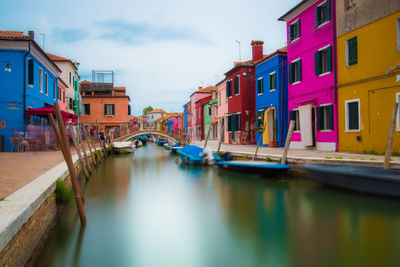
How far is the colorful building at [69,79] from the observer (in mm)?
28016

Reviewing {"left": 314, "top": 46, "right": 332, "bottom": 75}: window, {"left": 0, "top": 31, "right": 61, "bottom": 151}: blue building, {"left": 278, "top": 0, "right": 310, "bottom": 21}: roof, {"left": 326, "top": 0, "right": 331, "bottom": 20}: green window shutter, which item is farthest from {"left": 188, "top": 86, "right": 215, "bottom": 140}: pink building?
{"left": 326, "top": 0, "right": 331, "bottom": 20}: green window shutter

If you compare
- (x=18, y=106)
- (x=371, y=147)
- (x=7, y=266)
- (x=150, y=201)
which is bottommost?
(x=150, y=201)

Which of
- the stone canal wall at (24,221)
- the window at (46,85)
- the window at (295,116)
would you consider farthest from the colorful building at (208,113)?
the stone canal wall at (24,221)

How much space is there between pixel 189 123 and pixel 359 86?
38438mm

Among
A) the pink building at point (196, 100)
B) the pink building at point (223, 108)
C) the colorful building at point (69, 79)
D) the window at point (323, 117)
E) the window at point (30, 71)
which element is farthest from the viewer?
the pink building at point (196, 100)

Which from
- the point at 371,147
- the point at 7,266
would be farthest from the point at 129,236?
the point at 371,147

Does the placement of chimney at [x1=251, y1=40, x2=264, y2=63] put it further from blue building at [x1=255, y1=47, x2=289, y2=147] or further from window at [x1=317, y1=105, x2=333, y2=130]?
window at [x1=317, y1=105, x2=333, y2=130]

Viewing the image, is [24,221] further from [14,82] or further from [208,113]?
[208,113]

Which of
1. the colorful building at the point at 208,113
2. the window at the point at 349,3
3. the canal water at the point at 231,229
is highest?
the window at the point at 349,3

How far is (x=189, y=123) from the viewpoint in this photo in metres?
49.5

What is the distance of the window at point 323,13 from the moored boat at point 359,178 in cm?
723

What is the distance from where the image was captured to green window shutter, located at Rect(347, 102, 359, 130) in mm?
11898

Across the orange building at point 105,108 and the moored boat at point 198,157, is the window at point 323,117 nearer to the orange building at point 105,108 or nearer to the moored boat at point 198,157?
→ the moored boat at point 198,157

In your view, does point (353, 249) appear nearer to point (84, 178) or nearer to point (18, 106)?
point (84, 178)
